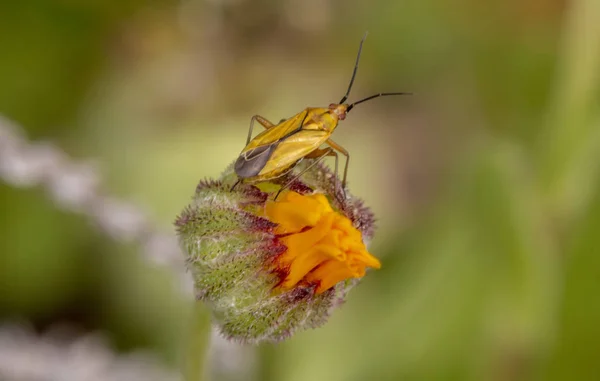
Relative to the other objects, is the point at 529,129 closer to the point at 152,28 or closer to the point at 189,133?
the point at 189,133

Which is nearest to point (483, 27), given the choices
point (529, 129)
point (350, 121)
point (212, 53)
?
point (529, 129)

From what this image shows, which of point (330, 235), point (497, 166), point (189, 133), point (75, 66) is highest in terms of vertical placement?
point (75, 66)

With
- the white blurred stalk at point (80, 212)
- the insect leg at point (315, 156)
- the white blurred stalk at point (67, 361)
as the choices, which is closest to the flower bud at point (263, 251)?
the insect leg at point (315, 156)

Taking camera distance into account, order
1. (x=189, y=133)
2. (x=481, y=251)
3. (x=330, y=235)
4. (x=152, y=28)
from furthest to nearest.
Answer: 1. (x=152, y=28)
2. (x=189, y=133)
3. (x=481, y=251)
4. (x=330, y=235)

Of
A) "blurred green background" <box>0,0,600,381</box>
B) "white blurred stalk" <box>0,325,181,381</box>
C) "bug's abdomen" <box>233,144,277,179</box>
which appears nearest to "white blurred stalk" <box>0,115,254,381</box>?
"white blurred stalk" <box>0,325,181,381</box>

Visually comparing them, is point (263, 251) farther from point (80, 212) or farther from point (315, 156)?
point (80, 212)

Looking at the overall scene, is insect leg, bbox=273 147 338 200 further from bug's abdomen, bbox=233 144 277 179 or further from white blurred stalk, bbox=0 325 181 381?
white blurred stalk, bbox=0 325 181 381
